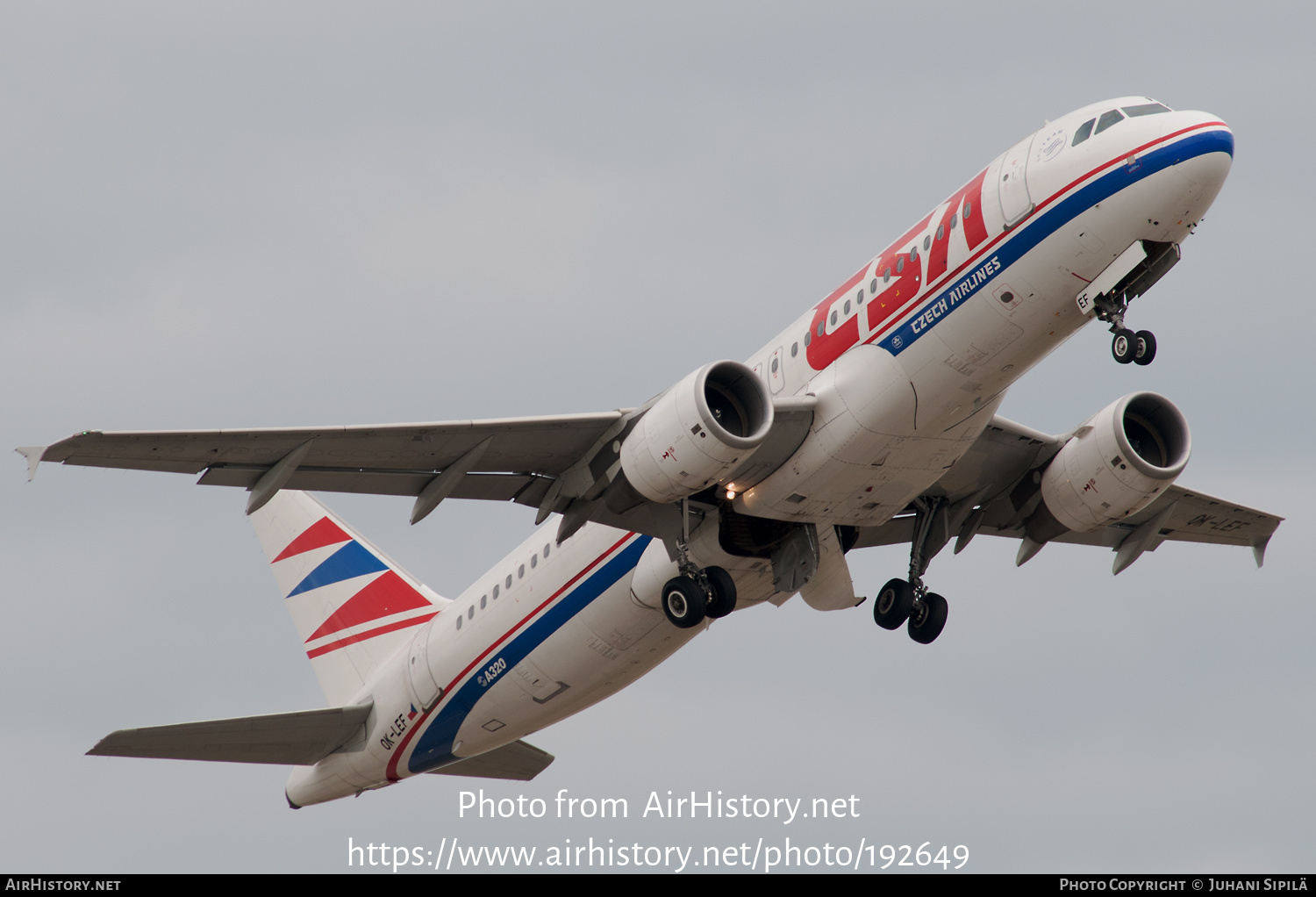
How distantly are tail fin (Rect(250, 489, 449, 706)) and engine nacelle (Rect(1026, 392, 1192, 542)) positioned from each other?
12.6 metres

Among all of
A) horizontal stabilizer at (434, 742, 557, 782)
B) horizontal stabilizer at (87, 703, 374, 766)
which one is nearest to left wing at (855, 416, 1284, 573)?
horizontal stabilizer at (434, 742, 557, 782)

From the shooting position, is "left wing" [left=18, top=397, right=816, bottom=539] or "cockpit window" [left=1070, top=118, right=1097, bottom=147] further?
"left wing" [left=18, top=397, right=816, bottom=539]

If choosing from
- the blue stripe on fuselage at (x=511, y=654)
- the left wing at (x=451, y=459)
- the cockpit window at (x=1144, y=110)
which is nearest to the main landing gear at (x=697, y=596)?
the left wing at (x=451, y=459)

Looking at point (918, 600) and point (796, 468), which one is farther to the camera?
point (918, 600)

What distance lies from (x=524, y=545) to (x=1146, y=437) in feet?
36.0

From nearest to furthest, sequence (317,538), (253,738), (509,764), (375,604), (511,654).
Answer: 1. (511,654)
2. (253,738)
3. (509,764)
4. (375,604)
5. (317,538)

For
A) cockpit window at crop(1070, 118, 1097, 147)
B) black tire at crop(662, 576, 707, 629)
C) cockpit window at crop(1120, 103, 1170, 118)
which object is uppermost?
cockpit window at crop(1120, 103, 1170, 118)

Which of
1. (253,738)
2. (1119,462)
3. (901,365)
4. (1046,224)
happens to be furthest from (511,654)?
(1046,224)

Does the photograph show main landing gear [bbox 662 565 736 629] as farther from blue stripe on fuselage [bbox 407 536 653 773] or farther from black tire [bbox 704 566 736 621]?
blue stripe on fuselage [bbox 407 536 653 773]

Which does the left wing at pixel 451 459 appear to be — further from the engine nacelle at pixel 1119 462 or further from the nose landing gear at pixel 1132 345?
the engine nacelle at pixel 1119 462

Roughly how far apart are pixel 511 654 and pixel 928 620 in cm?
729

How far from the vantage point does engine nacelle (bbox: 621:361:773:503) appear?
23188 mm

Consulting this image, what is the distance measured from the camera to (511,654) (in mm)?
28656

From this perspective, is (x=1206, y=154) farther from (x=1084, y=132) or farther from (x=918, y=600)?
(x=918, y=600)
